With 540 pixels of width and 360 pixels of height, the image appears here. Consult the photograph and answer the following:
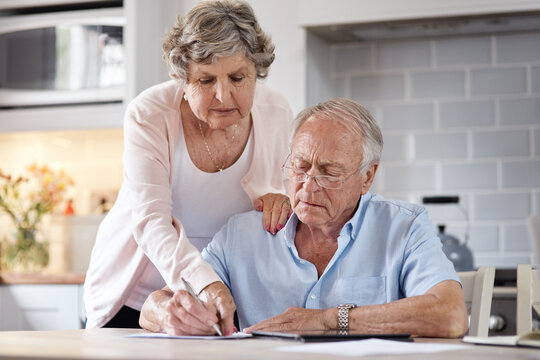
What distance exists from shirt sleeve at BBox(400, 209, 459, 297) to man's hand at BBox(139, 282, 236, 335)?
15.4 inches

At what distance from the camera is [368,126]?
180cm

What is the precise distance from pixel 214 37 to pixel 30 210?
1.98 m

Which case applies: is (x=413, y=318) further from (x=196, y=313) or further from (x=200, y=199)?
(x=200, y=199)

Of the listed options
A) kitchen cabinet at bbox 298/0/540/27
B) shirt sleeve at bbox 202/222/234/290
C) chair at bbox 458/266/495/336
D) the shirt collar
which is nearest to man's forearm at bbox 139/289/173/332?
shirt sleeve at bbox 202/222/234/290

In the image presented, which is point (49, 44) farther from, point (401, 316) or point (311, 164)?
point (401, 316)

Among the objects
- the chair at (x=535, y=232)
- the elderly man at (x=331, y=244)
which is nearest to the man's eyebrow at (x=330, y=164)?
the elderly man at (x=331, y=244)

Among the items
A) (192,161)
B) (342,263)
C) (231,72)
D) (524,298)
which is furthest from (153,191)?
(524,298)

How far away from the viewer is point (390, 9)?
3014 millimetres

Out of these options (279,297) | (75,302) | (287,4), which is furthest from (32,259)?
(279,297)

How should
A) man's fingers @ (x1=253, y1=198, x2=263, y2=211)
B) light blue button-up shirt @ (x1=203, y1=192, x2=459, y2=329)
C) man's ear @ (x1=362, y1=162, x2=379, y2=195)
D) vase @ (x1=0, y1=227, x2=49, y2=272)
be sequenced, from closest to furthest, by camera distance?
light blue button-up shirt @ (x1=203, y1=192, x2=459, y2=329) < man's ear @ (x1=362, y1=162, x2=379, y2=195) < man's fingers @ (x1=253, y1=198, x2=263, y2=211) < vase @ (x1=0, y1=227, x2=49, y2=272)

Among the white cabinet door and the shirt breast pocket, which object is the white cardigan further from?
the white cabinet door

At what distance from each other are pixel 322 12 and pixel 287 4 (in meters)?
0.19

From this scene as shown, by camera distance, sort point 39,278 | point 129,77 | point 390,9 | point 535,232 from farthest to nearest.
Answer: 1. point 129,77
2. point 39,278
3. point 390,9
4. point 535,232

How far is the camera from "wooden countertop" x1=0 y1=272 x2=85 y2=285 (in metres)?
3.12
